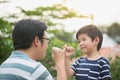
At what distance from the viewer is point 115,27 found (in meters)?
29.6

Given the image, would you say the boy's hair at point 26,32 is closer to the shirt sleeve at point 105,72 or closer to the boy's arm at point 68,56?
the boy's arm at point 68,56

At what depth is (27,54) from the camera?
3031 millimetres

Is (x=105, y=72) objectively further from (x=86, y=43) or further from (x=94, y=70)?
(x=86, y=43)

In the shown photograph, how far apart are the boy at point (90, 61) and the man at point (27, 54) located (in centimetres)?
92

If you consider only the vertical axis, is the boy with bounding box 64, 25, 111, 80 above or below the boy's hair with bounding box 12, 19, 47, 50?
below

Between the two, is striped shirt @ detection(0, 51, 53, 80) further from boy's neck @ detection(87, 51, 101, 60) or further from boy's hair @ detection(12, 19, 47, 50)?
boy's neck @ detection(87, 51, 101, 60)

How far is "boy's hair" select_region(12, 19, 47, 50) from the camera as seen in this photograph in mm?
3012

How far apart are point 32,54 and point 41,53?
0.09 meters

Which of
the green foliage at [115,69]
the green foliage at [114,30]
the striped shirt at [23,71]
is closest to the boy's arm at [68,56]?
the striped shirt at [23,71]

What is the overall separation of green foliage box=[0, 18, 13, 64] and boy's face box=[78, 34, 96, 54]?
2.81 m

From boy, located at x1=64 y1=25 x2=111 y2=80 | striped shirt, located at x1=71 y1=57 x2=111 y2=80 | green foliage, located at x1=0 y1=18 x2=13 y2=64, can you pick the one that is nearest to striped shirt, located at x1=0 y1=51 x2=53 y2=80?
boy, located at x1=64 y1=25 x2=111 y2=80

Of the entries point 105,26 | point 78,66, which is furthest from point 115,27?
point 78,66

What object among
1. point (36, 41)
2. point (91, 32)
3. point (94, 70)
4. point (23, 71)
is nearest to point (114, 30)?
point (91, 32)

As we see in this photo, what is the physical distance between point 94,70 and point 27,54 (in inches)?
46.8
